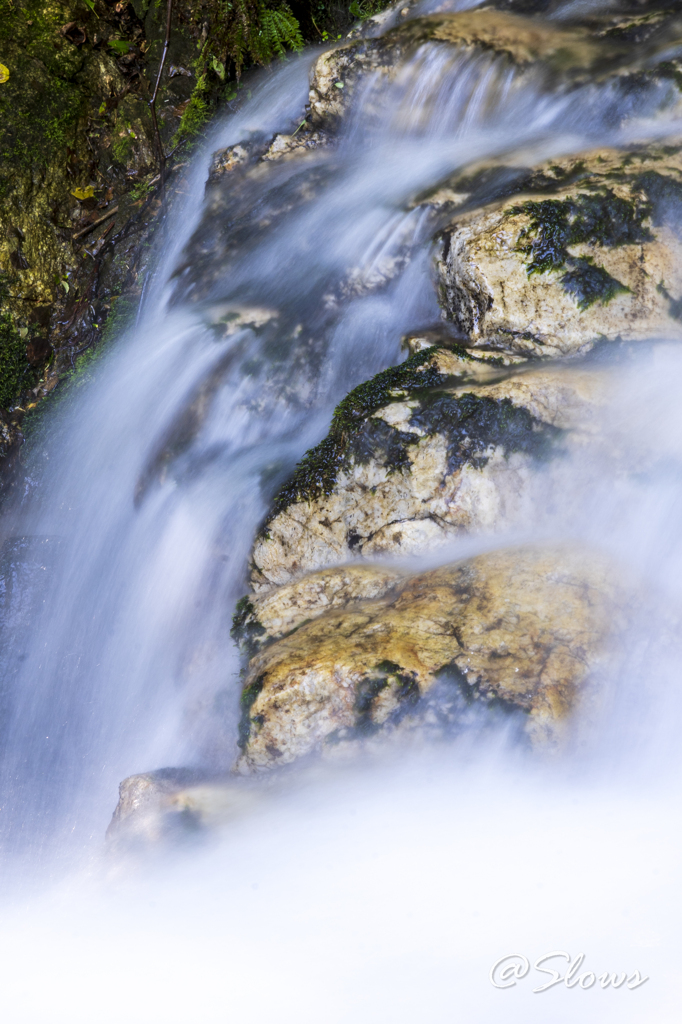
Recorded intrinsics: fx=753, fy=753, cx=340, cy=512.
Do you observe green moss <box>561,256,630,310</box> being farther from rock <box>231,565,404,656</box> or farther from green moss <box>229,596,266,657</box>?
green moss <box>229,596,266,657</box>

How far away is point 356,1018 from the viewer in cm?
A: 217

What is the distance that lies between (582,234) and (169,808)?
3314mm

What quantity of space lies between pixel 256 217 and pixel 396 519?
319 centimetres

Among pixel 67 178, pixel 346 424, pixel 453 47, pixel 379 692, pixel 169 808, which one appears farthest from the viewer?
pixel 67 178

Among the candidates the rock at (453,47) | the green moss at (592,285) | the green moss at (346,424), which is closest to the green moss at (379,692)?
the green moss at (346,424)

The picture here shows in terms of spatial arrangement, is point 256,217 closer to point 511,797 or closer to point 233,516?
point 233,516

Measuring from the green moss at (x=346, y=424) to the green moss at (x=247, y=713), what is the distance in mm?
968

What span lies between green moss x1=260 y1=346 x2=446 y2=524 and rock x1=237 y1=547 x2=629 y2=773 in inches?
32.1

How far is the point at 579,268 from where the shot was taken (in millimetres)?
3781

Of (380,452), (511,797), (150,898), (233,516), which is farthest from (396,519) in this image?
(150,898)

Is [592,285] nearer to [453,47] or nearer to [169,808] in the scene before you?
[453,47]

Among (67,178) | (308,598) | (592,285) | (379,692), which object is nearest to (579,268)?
(592,285)

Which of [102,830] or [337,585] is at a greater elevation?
[337,585]

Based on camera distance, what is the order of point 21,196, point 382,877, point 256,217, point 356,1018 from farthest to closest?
1. point 21,196
2. point 256,217
3. point 382,877
4. point 356,1018
